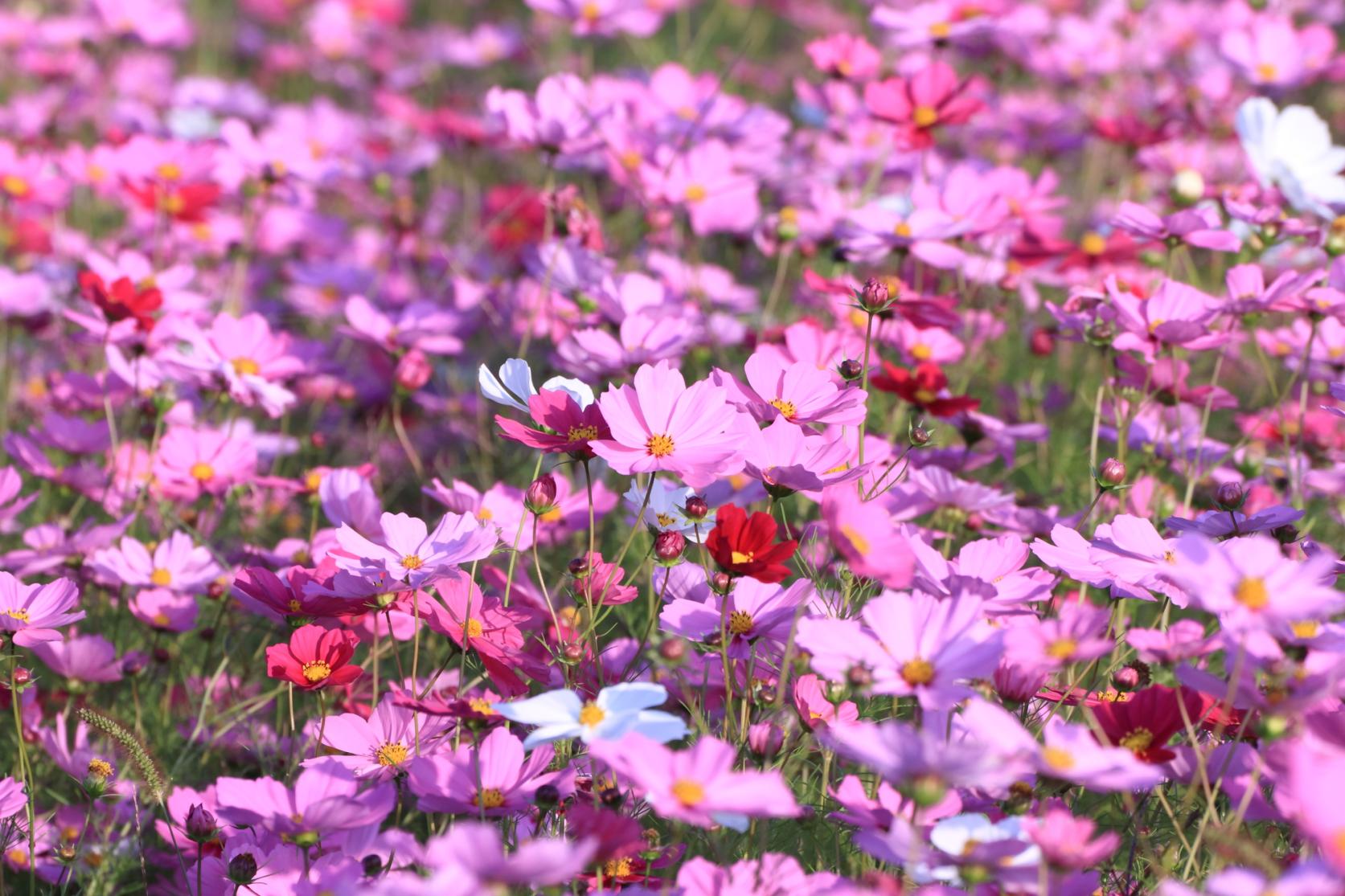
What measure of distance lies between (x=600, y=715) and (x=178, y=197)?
183 cm

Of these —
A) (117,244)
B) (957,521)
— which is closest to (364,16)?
(117,244)

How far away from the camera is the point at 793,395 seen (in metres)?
1.55

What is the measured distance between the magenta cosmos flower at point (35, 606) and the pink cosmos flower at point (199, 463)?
536 mm

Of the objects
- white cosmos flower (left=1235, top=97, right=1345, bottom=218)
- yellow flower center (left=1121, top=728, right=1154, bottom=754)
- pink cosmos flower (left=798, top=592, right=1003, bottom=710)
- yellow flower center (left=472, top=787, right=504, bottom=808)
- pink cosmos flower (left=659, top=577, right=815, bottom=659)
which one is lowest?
yellow flower center (left=472, top=787, right=504, bottom=808)

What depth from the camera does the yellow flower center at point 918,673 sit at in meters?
1.20

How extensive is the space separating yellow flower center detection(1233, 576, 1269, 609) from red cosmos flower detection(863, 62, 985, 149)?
137 cm

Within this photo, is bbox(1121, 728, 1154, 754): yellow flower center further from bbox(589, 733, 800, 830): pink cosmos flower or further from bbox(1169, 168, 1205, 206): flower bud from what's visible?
bbox(1169, 168, 1205, 206): flower bud

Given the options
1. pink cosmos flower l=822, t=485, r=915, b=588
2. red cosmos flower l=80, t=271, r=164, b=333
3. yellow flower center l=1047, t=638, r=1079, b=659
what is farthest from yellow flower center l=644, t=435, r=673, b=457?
red cosmos flower l=80, t=271, r=164, b=333

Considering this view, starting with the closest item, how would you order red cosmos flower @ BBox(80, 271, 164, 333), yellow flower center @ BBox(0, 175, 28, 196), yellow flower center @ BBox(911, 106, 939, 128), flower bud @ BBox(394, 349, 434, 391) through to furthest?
red cosmos flower @ BBox(80, 271, 164, 333) → flower bud @ BBox(394, 349, 434, 391) → yellow flower center @ BBox(911, 106, 939, 128) → yellow flower center @ BBox(0, 175, 28, 196)

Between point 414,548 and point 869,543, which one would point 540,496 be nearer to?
point 414,548

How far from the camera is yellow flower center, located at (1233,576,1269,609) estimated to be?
110cm

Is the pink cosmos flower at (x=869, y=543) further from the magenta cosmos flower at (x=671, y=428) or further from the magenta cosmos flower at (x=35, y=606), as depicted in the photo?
the magenta cosmos flower at (x=35, y=606)

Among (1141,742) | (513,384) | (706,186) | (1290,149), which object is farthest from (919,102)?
(1141,742)

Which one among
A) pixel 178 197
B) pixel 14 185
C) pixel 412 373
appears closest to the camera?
pixel 412 373
